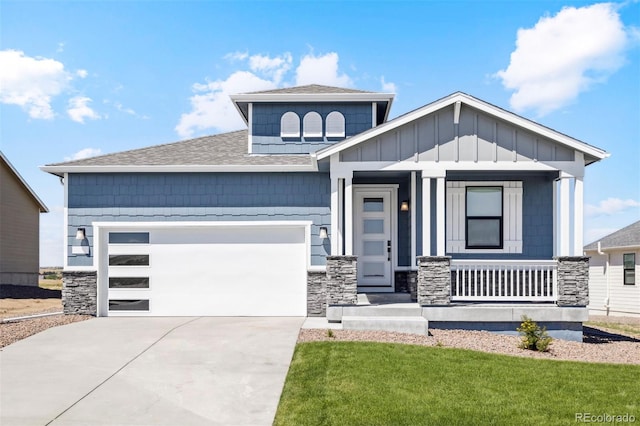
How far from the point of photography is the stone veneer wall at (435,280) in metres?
10.9

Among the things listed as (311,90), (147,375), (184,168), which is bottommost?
(147,375)

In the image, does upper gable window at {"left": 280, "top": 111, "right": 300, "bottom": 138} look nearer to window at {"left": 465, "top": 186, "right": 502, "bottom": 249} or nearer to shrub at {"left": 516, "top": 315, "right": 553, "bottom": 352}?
window at {"left": 465, "top": 186, "right": 502, "bottom": 249}

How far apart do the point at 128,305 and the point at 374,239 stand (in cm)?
642

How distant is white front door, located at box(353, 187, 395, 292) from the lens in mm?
13484

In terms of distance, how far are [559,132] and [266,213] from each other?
22.4 feet

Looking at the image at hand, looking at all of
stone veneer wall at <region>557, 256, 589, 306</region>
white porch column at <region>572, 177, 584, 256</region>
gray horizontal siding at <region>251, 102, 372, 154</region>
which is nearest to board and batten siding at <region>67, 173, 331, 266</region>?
gray horizontal siding at <region>251, 102, 372, 154</region>

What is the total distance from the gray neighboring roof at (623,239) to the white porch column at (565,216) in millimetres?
11796

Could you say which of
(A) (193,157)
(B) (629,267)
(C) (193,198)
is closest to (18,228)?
(A) (193,157)

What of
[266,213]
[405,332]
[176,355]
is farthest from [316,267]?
[176,355]

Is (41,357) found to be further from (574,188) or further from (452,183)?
(574,188)

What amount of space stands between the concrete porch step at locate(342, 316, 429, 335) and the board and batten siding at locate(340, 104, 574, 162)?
11.1ft

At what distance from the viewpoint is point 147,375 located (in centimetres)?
746

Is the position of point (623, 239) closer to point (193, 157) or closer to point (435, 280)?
point (435, 280)

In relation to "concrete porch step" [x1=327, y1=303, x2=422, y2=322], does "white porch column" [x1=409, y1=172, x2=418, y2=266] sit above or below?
above
